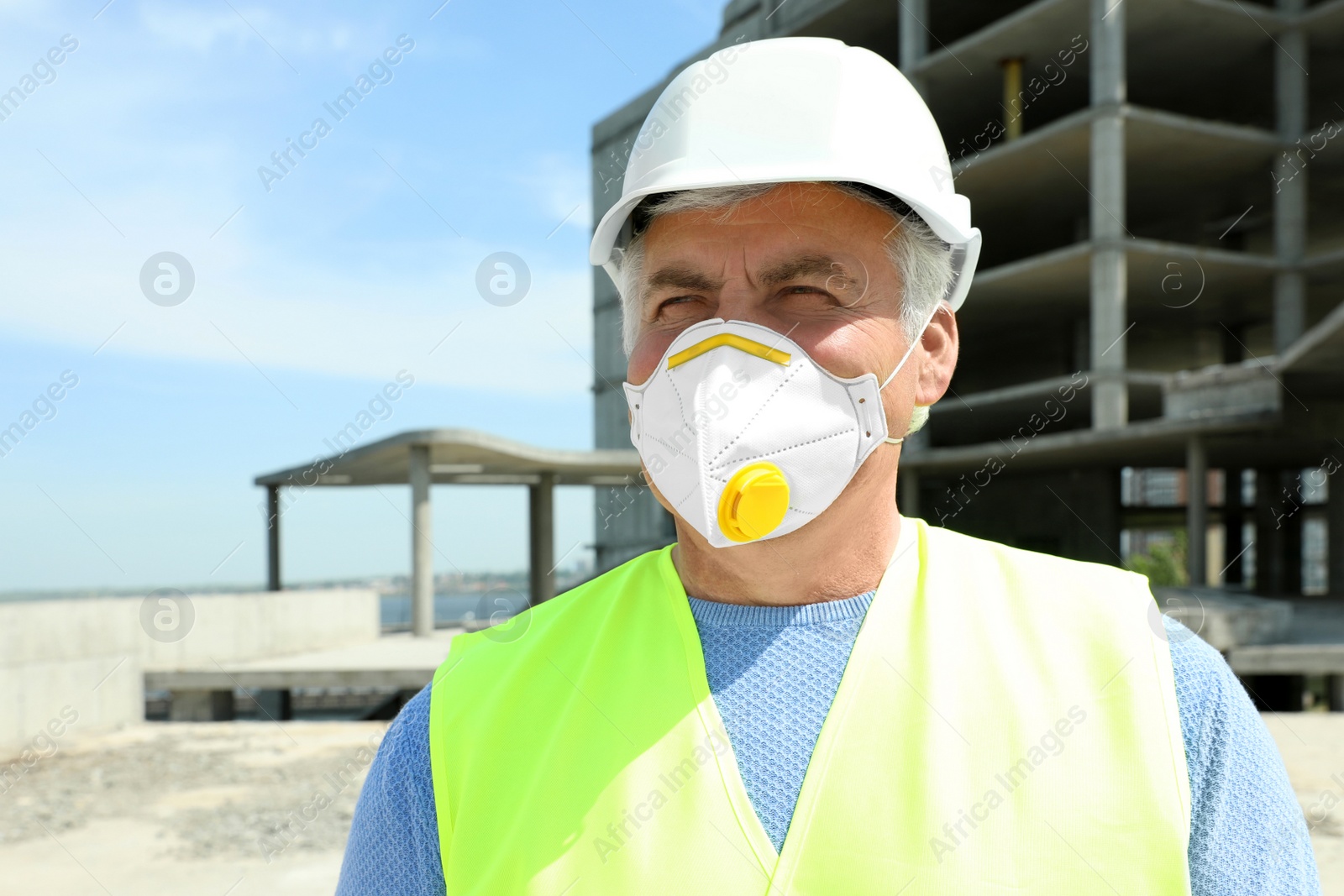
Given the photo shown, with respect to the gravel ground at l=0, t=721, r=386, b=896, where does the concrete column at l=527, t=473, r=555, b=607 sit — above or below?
above

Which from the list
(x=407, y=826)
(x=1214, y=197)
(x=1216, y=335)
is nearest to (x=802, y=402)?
(x=407, y=826)

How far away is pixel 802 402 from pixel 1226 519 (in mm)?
37425

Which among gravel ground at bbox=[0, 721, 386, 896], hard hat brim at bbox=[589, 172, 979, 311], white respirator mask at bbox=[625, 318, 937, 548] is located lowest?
gravel ground at bbox=[0, 721, 386, 896]

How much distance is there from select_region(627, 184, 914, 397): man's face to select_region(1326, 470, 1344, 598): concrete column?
23935 millimetres

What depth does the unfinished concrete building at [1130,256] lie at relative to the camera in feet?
65.8

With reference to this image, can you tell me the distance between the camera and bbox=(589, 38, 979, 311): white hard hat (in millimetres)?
1556

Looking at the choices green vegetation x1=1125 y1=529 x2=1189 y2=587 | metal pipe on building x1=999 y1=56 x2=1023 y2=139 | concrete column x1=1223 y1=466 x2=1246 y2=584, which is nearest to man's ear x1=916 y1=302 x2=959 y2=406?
metal pipe on building x1=999 y1=56 x2=1023 y2=139

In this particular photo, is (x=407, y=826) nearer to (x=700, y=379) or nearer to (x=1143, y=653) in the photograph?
(x=700, y=379)

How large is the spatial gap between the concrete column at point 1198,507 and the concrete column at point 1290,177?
5.49 m

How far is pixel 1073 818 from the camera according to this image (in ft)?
4.15

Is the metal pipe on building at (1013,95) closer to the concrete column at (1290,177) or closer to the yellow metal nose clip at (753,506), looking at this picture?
the concrete column at (1290,177)

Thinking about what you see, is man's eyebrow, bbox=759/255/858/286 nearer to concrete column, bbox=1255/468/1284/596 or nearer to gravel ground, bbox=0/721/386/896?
gravel ground, bbox=0/721/386/896

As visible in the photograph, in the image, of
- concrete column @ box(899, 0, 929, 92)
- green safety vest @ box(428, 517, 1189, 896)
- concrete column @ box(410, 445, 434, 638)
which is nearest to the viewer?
green safety vest @ box(428, 517, 1189, 896)

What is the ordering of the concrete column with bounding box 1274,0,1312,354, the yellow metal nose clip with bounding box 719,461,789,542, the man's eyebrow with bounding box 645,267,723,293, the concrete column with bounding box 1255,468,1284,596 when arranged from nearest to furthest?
the yellow metal nose clip with bounding box 719,461,789,542
the man's eyebrow with bounding box 645,267,723,293
the concrete column with bounding box 1274,0,1312,354
the concrete column with bounding box 1255,468,1284,596
